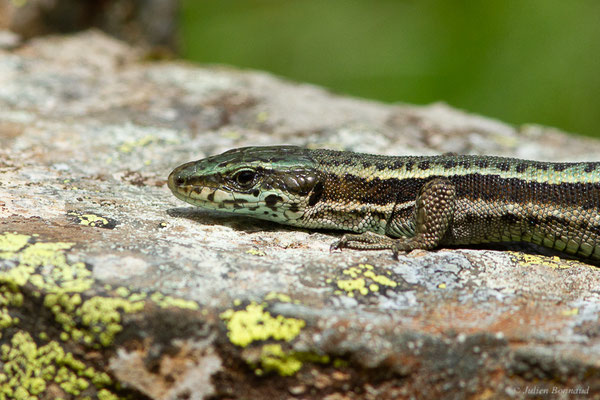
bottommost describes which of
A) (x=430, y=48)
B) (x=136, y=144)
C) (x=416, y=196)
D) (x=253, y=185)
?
(x=136, y=144)

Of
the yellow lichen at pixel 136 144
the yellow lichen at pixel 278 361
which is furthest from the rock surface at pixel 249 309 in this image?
the yellow lichen at pixel 136 144

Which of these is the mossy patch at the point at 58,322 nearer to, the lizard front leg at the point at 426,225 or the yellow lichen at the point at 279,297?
the yellow lichen at the point at 279,297

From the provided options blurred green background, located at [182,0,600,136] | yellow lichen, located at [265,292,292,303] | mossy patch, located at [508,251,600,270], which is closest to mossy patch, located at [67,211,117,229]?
yellow lichen, located at [265,292,292,303]

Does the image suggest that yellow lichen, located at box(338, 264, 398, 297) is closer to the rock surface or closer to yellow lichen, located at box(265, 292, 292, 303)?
the rock surface

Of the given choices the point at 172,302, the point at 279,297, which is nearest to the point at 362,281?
the point at 279,297

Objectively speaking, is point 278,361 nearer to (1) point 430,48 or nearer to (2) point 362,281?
(2) point 362,281

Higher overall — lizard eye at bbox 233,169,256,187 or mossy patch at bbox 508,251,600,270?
lizard eye at bbox 233,169,256,187

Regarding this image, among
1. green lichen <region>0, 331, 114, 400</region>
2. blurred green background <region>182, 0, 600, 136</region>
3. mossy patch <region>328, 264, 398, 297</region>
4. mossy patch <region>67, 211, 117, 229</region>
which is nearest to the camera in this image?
green lichen <region>0, 331, 114, 400</region>
